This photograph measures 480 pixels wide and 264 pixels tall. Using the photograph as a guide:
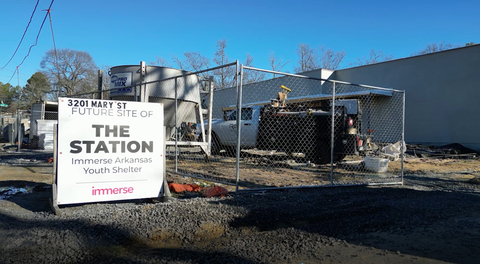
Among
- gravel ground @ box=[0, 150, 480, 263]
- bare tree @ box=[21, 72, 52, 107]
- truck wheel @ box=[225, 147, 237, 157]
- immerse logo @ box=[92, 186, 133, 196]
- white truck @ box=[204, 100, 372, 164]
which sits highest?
bare tree @ box=[21, 72, 52, 107]

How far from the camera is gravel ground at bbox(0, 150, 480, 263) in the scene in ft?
11.9

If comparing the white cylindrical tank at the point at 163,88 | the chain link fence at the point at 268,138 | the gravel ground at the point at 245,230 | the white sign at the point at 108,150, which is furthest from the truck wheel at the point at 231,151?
the white sign at the point at 108,150

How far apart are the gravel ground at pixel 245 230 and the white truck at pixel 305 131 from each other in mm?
5046

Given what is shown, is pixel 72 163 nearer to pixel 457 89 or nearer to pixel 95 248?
pixel 95 248

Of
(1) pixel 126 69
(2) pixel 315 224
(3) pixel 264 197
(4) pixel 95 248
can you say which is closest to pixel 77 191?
(4) pixel 95 248

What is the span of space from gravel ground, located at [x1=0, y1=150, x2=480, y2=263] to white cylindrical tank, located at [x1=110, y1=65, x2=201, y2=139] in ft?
13.7

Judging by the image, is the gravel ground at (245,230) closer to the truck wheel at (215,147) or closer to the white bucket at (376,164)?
the white bucket at (376,164)

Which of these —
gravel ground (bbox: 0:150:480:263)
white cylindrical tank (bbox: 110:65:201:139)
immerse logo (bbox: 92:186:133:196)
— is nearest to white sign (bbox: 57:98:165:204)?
immerse logo (bbox: 92:186:133:196)

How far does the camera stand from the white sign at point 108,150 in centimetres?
505

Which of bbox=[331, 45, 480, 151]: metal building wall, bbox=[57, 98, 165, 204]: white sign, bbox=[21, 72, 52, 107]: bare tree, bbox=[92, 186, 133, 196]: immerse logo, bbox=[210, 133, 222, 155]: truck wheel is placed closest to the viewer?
bbox=[57, 98, 165, 204]: white sign

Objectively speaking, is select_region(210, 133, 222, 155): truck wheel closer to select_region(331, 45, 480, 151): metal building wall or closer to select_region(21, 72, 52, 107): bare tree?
select_region(331, 45, 480, 151): metal building wall

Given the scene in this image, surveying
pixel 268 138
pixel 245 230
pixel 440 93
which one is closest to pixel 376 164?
pixel 268 138

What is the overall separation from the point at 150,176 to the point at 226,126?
836 cm

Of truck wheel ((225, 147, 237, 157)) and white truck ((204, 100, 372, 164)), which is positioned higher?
white truck ((204, 100, 372, 164))
